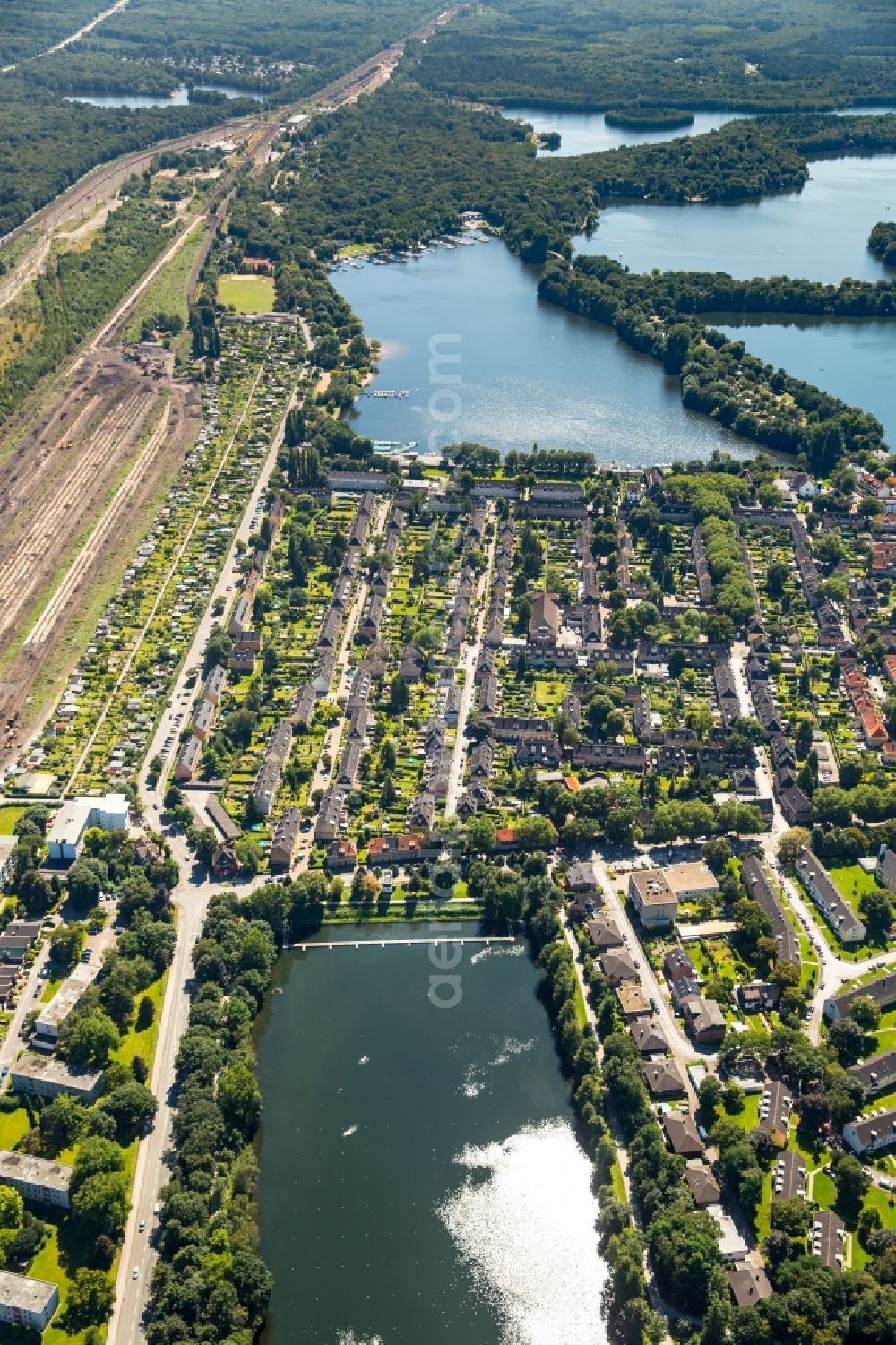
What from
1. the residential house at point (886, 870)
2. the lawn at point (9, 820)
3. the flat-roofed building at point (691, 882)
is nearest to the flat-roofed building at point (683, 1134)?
the flat-roofed building at point (691, 882)

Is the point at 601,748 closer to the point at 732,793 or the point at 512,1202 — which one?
the point at 732,793

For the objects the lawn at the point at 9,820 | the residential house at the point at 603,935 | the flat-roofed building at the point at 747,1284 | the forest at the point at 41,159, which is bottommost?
the lawn at the point at 9,820

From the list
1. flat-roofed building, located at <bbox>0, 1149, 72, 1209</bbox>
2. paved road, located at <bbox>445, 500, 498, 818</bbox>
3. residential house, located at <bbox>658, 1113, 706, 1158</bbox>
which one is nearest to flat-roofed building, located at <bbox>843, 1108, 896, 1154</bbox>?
residential house, located at <bbox>658, 1113, 706, 1158</bbox>

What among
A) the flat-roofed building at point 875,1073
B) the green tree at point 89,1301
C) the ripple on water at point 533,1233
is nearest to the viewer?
the green tree at point 89,1301

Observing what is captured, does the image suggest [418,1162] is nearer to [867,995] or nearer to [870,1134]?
[870,1134]

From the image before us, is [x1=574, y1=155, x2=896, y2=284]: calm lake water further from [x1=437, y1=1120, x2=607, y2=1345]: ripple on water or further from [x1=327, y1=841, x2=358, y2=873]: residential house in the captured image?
[x1=437, y1=1120, x2=607, y2=1345]: ripple on water

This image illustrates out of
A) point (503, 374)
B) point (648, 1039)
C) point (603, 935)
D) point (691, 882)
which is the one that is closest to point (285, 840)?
point (603, 935)

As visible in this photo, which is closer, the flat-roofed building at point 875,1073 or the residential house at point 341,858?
the flat-roofed building at point 875,1073

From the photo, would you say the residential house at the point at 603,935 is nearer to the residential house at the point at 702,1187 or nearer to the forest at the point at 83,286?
the residential house at the point at 702,1187
